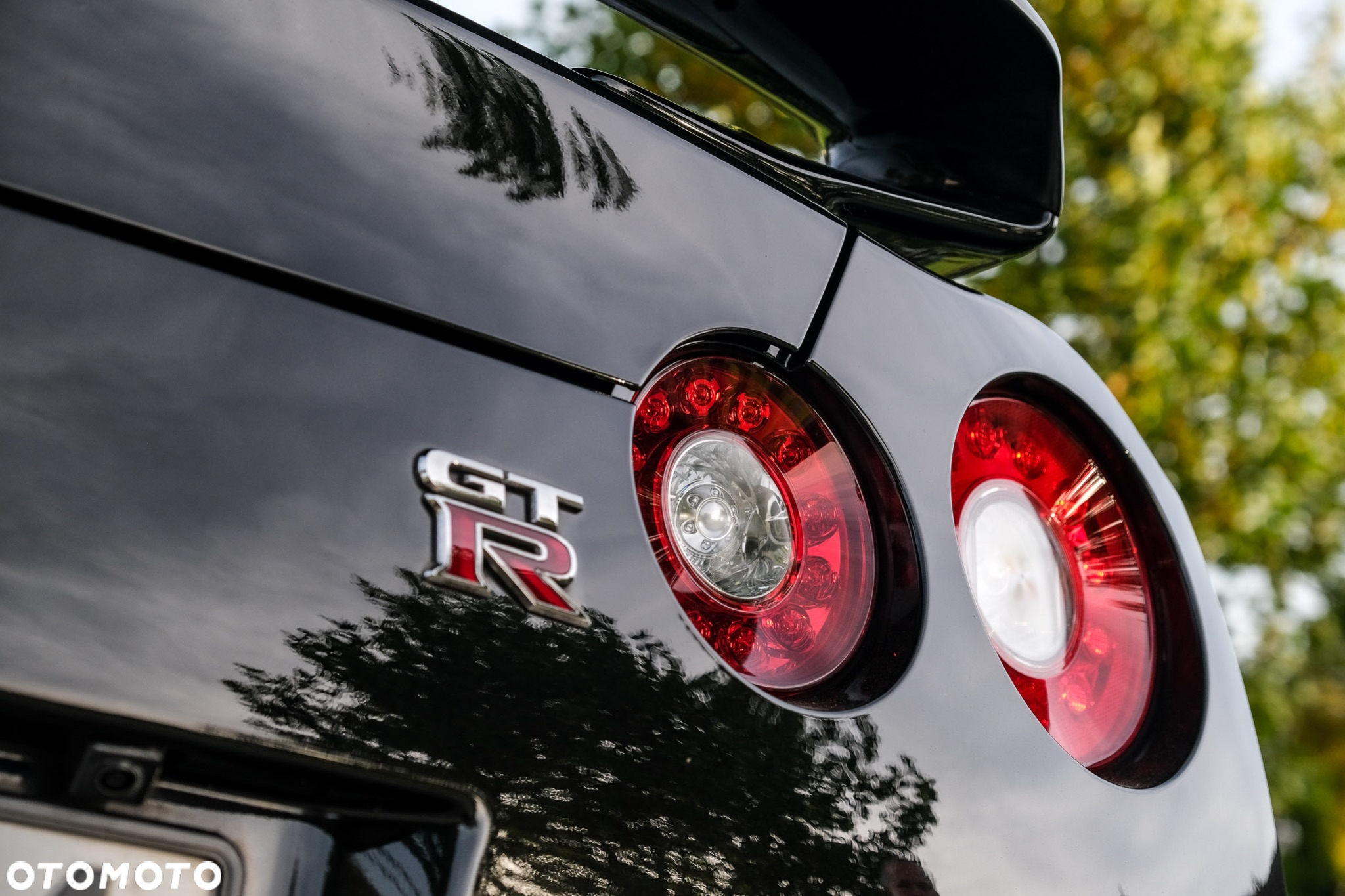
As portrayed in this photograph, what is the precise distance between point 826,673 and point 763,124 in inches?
301

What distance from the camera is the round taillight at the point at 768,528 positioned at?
0.92 metres

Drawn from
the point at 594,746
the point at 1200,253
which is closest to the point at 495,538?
the point at 594,746

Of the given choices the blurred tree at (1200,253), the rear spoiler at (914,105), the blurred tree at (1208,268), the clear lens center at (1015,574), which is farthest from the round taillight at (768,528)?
the blurred tree at (1208,268)

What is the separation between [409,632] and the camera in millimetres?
723

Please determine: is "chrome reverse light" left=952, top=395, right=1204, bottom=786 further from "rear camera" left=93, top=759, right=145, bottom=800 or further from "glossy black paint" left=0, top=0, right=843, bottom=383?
"rear camera" left=93, top=759, right=145, bottom=800

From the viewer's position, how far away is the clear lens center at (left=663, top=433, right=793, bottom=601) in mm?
937

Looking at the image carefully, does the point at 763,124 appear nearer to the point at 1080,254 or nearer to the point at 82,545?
the point at 1080,254

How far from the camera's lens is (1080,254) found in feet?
23.1

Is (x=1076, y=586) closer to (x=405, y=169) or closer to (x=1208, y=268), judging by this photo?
(x=405, y=169)

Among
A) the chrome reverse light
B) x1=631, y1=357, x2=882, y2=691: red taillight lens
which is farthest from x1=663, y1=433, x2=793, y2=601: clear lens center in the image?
the chrome reverse light

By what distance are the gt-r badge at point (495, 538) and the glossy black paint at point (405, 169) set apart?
11cm

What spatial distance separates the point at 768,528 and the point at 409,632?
0.37 m

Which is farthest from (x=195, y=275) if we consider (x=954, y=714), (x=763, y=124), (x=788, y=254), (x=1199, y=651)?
(x=763, y=124)

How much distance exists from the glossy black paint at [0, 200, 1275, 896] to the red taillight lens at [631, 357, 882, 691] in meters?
0.06
